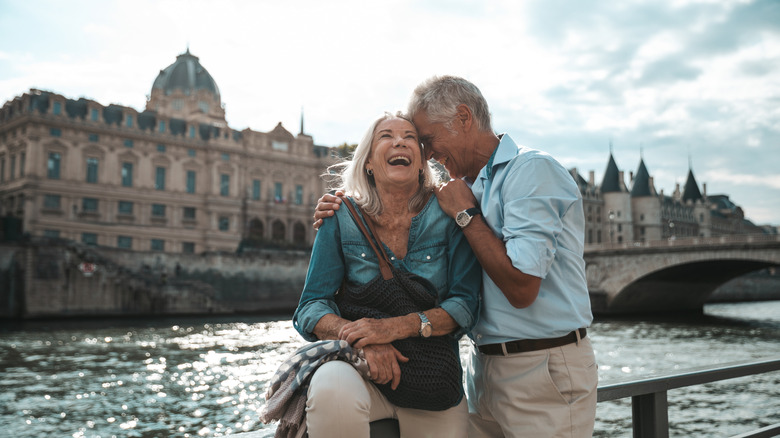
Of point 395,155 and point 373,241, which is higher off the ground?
point 395,155

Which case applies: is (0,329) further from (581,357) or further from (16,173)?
(581,357)

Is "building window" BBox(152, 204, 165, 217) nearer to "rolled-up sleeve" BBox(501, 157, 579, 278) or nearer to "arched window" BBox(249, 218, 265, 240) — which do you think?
"arched window" BBox(249, 218, 265, 240)

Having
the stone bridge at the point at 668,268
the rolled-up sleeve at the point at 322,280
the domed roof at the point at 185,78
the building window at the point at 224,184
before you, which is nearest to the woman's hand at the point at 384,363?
the rolled-up sleeve at the point at 322,280

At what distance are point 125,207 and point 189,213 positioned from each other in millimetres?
4377

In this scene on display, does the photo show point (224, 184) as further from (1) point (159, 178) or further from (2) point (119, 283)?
(2) point (119, 283)

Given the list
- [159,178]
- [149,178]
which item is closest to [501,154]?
[149,178]

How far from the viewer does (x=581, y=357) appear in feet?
6.81

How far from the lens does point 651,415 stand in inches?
99.0

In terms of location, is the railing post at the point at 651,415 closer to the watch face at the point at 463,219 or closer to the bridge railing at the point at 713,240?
the watch face at the point at 463,219

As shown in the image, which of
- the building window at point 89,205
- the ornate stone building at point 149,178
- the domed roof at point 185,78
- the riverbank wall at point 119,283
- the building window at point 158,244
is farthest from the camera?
the domed roof at point 185,78

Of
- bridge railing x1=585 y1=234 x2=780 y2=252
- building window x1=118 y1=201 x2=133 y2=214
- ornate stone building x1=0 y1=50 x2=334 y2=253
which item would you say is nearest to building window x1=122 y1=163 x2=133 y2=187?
ornate stone building x1=0 y1=50 x2=334 y2=253

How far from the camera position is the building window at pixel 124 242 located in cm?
3940

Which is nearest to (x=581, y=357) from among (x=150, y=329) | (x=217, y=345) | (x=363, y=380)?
(x=363, y=380)

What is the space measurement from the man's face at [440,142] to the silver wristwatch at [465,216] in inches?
14.5
